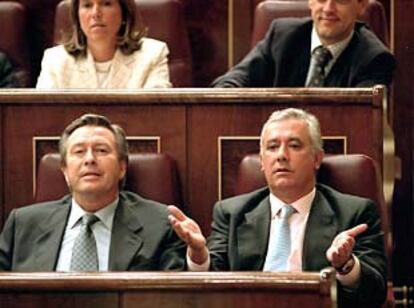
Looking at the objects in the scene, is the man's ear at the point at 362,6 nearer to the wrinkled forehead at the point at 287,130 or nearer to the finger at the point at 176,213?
the wrinkled forehead at the point at 287,130

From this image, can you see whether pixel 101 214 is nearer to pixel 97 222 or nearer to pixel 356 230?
pixel 97 222

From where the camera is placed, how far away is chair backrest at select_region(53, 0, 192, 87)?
287cm

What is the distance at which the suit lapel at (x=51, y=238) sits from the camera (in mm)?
2189

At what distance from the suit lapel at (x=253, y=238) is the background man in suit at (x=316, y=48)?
18.8 inches

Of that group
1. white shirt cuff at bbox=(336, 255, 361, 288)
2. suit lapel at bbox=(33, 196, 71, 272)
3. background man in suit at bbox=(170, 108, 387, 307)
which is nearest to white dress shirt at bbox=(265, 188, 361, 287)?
background man in suit at bbox=(170, 108, 387, 307)

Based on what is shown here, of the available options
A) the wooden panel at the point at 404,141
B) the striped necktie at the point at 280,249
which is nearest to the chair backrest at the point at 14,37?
the wooden panel at the point at 404,141

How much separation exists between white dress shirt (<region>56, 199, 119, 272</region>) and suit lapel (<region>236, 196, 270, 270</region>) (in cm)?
22

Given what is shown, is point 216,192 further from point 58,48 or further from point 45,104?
point 58,48

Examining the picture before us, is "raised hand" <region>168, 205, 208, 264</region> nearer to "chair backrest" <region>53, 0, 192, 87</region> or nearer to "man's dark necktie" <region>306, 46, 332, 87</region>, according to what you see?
"man's dark necktie" <region>306, 46, 332, 87</region>

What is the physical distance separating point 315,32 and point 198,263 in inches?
30.1

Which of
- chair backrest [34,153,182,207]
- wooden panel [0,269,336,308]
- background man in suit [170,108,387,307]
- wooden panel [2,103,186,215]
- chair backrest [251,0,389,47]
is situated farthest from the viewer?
chair backrest [251,0,389,47]

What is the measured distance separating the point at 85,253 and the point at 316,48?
0.72 meters

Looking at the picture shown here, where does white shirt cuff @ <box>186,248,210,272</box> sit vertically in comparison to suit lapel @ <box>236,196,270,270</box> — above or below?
below

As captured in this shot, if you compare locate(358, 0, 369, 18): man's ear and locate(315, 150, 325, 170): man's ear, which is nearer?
locate(315, 150, 325, 170): man's ear
